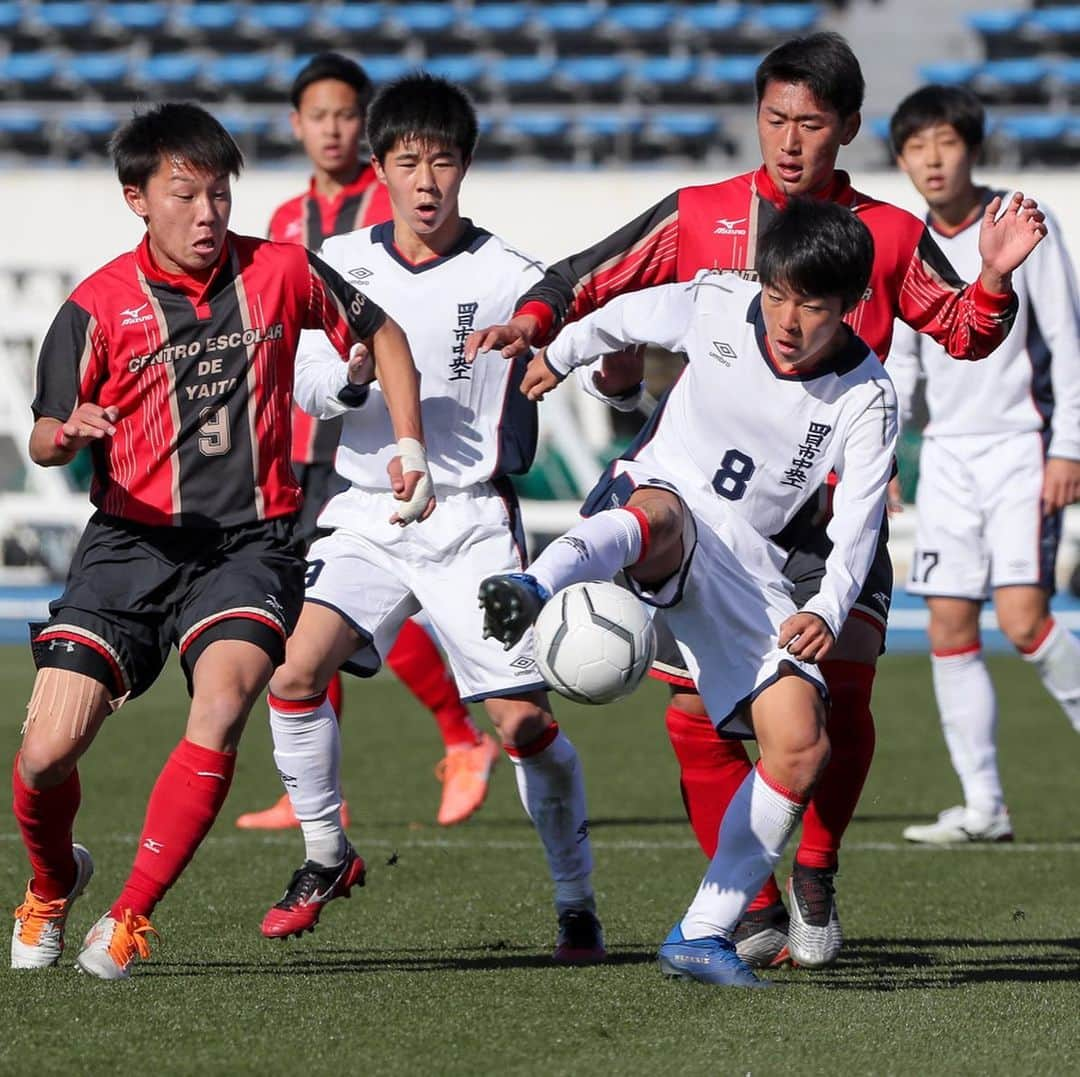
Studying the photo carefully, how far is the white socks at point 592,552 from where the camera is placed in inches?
154

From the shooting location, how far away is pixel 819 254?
4.06 meters

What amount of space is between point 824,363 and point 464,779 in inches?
132

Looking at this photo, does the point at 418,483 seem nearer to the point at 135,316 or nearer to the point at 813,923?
the point at 135,316

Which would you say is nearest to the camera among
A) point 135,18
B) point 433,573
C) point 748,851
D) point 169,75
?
point 748,851

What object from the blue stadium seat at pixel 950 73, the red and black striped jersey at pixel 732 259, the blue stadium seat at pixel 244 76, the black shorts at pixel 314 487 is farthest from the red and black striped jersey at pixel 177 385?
the blue stadium seat at pixel 244 76

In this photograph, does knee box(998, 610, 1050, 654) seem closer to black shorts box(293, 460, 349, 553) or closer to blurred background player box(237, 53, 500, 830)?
blurred background player box(237, 53, 500, 830)

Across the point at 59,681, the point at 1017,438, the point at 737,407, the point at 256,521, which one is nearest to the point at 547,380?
the point at 737,407

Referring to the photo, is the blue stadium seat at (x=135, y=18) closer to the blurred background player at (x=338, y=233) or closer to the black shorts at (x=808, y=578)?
the blurred background player at (x=338, y=233)

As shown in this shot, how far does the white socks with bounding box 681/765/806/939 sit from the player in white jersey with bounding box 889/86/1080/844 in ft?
9.29

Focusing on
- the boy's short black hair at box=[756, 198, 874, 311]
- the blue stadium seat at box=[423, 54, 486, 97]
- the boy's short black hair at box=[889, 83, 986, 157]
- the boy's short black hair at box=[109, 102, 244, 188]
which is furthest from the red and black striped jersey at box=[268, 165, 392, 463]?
the blue stadium seat at box=[423, 54, 486, 97]

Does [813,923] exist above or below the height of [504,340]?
below

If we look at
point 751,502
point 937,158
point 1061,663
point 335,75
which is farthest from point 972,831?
point 335,75

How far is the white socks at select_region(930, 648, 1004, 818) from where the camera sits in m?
6.93

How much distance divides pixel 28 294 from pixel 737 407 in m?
17.5
